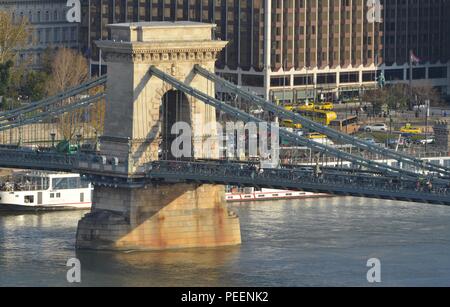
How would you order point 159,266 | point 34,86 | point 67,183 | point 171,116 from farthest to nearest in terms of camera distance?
1. point 34,86
2. point 67,183
3. point 171,116
4. point 159,266


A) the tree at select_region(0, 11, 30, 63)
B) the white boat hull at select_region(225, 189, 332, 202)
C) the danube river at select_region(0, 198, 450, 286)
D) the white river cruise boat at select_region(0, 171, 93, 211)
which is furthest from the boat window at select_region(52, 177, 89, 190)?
the tree at select_region(0, 11, 30, 63)

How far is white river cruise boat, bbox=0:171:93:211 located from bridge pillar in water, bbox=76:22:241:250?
490 inches

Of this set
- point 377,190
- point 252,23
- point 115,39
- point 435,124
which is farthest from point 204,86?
point 252,23

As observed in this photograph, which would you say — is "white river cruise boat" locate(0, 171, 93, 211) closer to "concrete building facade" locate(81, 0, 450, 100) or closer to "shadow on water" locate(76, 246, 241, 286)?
"shadow on water" locate(76, 246, 241, 286)

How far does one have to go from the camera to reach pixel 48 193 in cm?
15812

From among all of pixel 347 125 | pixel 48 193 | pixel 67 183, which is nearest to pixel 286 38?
pixel 347 125

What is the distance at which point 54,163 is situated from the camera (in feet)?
483

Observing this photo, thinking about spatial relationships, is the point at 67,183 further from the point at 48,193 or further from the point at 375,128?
→ the point at 375,128

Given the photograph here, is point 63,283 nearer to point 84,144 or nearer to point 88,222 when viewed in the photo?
point 88,222

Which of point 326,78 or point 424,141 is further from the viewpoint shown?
point 326,78

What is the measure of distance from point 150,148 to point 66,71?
4161 centimetres

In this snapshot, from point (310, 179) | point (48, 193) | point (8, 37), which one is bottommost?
point (48, 193)

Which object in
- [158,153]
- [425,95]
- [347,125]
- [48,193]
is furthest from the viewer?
[425,95]

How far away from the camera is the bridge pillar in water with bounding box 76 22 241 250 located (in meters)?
144
